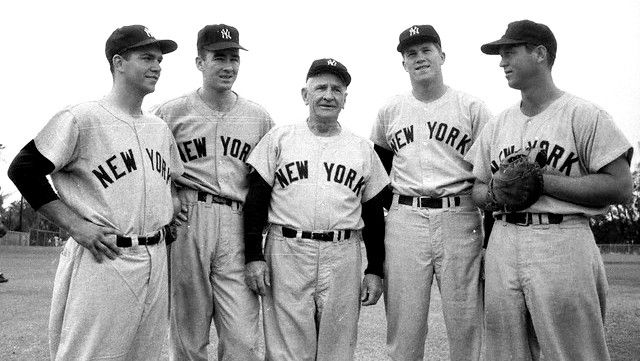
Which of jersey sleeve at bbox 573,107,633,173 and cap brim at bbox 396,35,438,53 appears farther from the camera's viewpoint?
cap brim at bbox 396,35,438,53

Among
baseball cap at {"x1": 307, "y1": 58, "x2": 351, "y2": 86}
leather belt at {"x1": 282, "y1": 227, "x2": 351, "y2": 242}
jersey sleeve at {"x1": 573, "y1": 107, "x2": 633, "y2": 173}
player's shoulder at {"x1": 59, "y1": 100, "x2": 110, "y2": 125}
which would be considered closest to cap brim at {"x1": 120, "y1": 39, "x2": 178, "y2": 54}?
player's shoulder at {"x1": 59, "y1": 100, "x2": 110, "y2": 125}

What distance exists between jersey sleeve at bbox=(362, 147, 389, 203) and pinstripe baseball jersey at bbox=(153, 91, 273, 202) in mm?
873

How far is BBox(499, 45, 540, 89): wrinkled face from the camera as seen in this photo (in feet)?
12.8

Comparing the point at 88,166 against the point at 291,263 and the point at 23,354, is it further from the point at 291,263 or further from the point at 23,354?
the point at 23,354

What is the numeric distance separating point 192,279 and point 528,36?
2741 millimetres

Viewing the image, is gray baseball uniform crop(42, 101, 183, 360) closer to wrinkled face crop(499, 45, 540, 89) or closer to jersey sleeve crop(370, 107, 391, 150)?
jersey sleeve crop(370, 107, 391, 150)

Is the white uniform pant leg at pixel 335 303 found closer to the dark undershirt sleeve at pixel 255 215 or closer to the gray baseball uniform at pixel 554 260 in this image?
the dark undershirt sleeve at pixel 255 215

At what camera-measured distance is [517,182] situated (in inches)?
144

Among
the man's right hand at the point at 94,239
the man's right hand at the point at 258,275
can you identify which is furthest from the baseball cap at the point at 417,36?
the man's right hand at the point at 94,239

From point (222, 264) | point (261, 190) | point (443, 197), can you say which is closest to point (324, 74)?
point (261, 190)

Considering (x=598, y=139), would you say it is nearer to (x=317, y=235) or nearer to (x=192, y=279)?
(x=317, y=235)

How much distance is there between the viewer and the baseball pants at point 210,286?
14.5 ft

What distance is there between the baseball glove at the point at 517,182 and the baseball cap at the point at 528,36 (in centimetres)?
67

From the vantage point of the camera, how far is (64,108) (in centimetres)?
369
